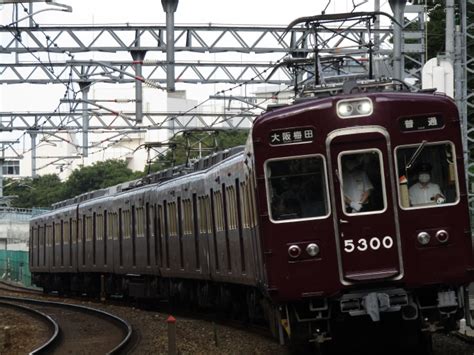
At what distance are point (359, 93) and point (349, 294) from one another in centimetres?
207

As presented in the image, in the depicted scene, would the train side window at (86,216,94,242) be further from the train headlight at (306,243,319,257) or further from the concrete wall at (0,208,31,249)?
the concrete wall at (0,208,31,249)

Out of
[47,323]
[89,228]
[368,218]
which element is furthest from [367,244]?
[89,228]

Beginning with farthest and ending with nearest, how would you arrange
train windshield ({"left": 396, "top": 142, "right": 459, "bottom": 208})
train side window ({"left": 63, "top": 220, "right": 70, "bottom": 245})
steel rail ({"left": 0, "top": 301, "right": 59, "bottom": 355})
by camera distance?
train side window ({"left": 63, "top": 220, "right": 70, "bottom": 245}) < steel rail ({"left": 0, "top": 301, "right": 59, "bottom": 355}) < train windshield ({"left": 396, "top": 142, "right": 459, "bottom": 208})

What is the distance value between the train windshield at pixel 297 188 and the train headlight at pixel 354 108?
20.8 inches

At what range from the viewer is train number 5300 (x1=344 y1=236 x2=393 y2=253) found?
474 inches

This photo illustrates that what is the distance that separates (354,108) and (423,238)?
4.88 ft

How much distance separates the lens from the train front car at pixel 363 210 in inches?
475

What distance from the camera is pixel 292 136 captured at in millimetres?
12281

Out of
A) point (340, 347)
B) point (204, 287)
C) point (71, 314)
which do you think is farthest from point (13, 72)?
point (340, 347)

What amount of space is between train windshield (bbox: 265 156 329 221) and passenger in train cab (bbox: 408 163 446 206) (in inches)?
35.3

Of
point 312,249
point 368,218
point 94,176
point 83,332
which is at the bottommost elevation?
point 83,332

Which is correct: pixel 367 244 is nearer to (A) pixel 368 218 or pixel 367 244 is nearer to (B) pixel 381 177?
(A) pixel 368 218

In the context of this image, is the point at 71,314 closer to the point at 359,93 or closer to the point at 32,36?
the point at 32,36

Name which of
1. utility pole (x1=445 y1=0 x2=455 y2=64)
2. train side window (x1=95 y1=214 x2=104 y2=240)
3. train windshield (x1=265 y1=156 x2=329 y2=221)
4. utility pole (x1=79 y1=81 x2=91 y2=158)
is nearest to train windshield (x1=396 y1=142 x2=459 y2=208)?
train windshield (x1=265 y1=156 x2=329 y2=221)
